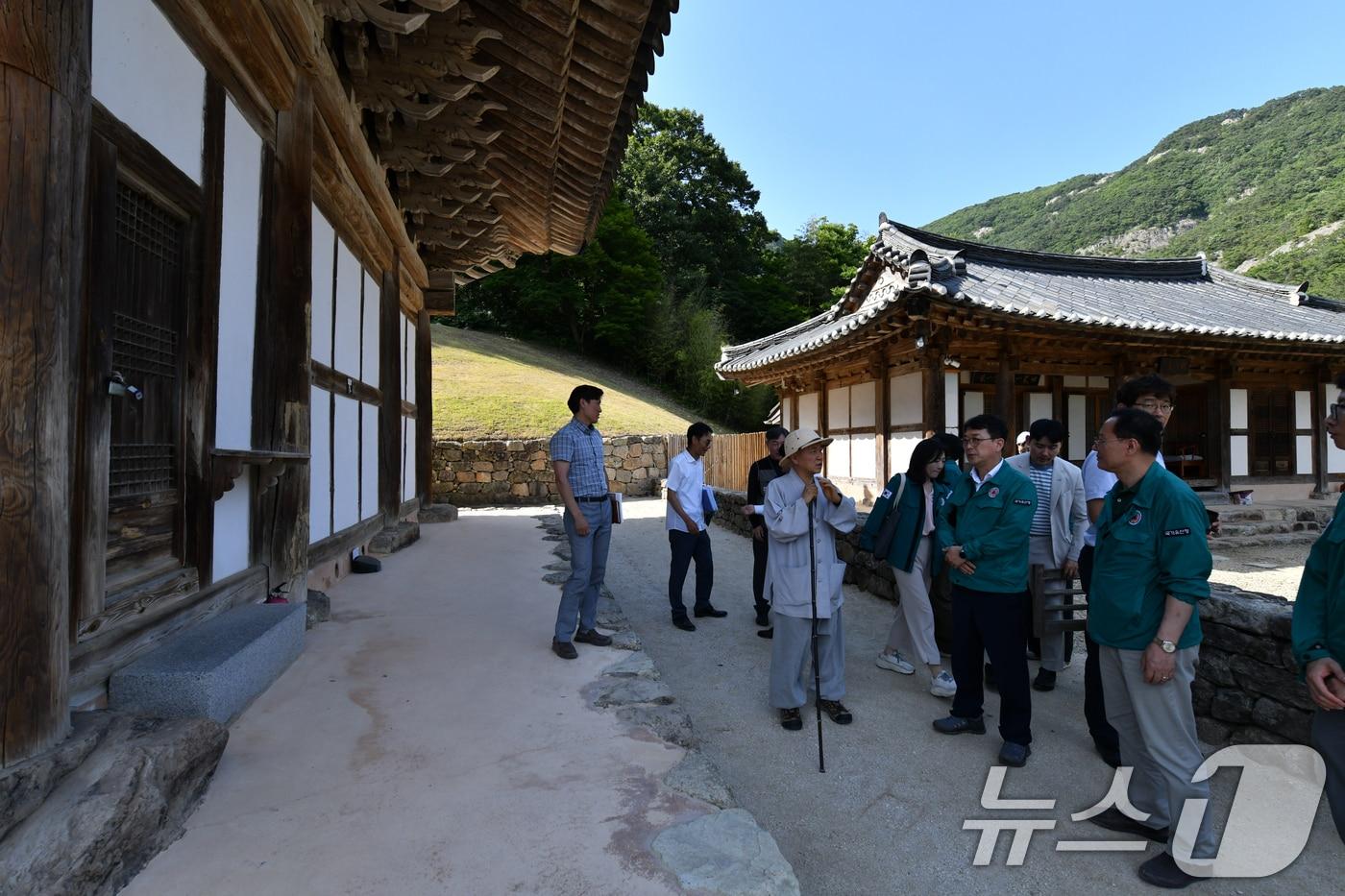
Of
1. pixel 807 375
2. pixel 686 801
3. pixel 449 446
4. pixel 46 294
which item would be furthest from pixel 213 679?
pixel 449 446

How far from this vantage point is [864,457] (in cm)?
1143

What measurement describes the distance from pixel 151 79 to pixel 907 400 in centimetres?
948

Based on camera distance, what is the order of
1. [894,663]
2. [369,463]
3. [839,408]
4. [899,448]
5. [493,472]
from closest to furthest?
1. [894,663]
2. [369,463]
3. [899,448]
4. [839,408]
5. [493,472]

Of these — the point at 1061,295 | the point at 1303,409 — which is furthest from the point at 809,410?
the point at 1303,409

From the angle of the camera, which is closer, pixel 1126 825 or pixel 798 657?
pixel 1126 825

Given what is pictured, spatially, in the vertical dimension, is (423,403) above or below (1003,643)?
above

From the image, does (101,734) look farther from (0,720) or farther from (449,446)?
(449,446)

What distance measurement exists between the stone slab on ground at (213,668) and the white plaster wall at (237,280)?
0.92 m

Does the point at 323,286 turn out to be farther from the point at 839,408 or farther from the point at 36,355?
the point at 839,408

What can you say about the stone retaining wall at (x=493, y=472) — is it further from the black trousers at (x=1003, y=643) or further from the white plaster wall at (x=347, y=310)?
the black trousers at (x=1003, y=643)

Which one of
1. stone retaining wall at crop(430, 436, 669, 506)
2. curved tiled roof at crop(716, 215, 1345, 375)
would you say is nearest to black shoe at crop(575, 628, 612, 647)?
curved tiled roof at crop(716, 215, 1345, 375)

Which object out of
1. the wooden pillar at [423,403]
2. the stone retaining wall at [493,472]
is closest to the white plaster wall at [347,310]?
the wooden pillar at [423,403]

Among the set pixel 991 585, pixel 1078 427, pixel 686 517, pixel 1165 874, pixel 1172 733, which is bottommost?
pixel 1165 874

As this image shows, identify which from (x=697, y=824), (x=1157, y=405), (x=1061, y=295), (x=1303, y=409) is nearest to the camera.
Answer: (x=697, y=824)
